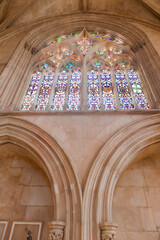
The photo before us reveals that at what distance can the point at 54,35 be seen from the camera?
28.3ft

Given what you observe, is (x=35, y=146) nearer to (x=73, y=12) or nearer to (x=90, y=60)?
(x=90, y=60)

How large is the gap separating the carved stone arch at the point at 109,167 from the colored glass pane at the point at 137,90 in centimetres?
108

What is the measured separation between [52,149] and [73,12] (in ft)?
28.8

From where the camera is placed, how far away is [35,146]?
401 centimetres

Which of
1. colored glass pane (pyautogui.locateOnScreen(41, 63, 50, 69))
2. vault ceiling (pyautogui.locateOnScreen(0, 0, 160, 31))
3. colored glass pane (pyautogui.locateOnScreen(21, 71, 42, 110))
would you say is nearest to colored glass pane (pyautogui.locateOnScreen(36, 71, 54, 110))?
colored glass pane (pyautogui.locateOnScreen(21, 71, 42, 110))

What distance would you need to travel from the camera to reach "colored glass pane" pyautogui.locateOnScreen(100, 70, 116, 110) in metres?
5.33

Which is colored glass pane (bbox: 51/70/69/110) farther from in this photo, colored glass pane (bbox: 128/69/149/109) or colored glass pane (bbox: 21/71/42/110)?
colored glass pane (bbox: 128/69/149/109)

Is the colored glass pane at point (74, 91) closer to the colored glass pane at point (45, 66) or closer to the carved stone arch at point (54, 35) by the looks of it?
the colored glass pane at point (45, 66)

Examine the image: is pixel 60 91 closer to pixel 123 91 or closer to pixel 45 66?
pixel 45 66

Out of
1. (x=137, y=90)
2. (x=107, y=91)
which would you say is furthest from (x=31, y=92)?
(x=137, y=90)

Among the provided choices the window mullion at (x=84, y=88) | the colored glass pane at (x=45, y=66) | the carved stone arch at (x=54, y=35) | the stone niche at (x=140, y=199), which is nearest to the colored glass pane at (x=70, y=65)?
the window mullion at (x=84, y=88)

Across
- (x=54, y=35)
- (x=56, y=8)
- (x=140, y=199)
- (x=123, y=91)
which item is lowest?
(x=140, y=199)

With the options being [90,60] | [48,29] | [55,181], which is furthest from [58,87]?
[48,29]

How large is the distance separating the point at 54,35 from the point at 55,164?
7.51 metres
